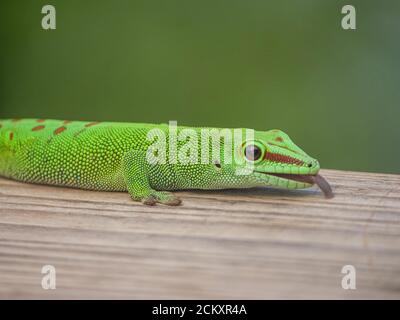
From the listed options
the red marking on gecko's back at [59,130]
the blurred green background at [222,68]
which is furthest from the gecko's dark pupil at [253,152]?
the blurred green background at [222,68]

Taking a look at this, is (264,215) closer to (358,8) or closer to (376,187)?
(376,187)

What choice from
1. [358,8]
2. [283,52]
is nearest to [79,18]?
[283,52]

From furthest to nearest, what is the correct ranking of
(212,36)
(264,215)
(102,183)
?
(212,36) → (102,183) → (264,215)

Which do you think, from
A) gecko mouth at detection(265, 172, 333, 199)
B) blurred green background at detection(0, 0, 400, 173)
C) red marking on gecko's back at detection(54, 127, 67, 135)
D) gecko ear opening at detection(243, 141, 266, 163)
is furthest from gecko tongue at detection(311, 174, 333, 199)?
blurred green background at detection(0, 0, 400, 173)

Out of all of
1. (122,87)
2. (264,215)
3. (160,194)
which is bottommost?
(264,215)

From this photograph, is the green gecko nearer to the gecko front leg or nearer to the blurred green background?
the gecko front leg
